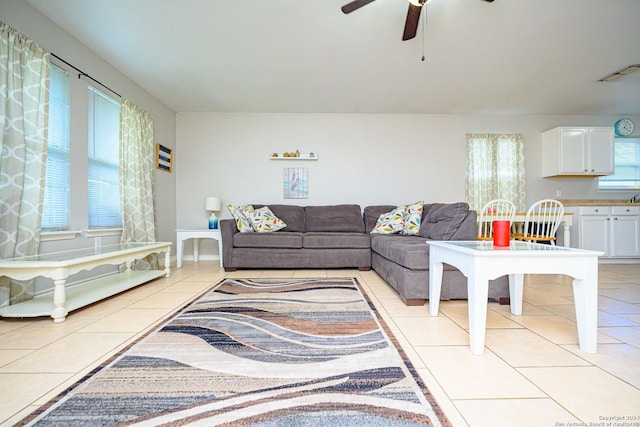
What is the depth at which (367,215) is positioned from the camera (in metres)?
4.52

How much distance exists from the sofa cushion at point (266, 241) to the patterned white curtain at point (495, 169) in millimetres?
3095

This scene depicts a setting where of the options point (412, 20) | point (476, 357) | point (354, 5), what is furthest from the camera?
point (412, 20)

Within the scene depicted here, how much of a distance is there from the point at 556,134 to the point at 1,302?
6.87 meters

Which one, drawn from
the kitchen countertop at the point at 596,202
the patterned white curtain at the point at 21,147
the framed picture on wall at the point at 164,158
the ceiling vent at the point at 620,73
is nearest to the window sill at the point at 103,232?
the patterned white curtain at the point at 21,147

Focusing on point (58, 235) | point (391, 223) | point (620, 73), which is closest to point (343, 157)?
point (391, 223)

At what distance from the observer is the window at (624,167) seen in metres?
5.05

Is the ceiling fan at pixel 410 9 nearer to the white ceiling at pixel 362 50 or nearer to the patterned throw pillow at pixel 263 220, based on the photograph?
the white ceiling at pixel 362 50

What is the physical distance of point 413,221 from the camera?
3.81m

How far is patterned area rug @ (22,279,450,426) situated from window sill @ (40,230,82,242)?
1541 mm

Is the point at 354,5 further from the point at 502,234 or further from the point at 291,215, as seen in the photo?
the point at 291,215

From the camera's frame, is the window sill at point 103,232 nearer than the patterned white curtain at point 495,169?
Yes

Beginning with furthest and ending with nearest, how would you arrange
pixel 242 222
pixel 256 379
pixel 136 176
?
pixel 242 222 < pixel 136 176 < pixel 256 379

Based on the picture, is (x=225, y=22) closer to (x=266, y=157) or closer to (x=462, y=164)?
(x=266, y=157)

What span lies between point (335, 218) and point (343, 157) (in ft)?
3.72
